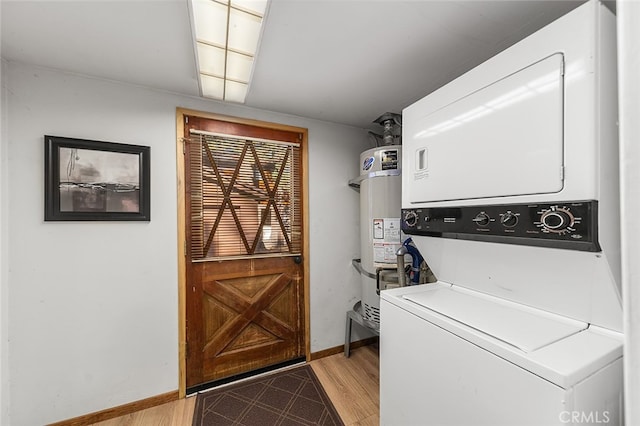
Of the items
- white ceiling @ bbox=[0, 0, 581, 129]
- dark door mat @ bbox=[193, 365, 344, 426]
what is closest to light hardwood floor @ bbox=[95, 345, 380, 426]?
A: dark door mat @ bbox=[193, 365, 344, 426]

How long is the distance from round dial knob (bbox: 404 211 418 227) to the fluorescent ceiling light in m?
1.19

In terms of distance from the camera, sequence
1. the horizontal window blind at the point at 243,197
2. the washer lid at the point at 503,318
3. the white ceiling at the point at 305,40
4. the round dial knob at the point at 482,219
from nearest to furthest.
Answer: the washer lid at the point at 503,318
the round dial knob at the point at 482,219
the white ceiling at the point at 305,40
the horizontal window blind at the point at 243,197

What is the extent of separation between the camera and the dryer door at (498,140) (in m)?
0.84

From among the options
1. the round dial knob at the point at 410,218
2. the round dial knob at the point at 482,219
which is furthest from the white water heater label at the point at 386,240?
the round dial knob at the point at 482,219

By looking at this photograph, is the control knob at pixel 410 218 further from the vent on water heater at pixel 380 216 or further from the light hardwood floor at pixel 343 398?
the light hardwood floor at pixel 343 398

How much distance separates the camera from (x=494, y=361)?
2.70 ft

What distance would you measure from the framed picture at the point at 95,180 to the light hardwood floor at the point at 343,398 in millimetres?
1372

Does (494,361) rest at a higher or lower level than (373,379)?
higher

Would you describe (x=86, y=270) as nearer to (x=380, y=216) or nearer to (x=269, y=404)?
(x=269, y=404)

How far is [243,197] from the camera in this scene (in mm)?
2152

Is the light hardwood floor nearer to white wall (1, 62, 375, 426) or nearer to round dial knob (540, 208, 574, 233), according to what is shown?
white wall (1, 62, 375, 426)

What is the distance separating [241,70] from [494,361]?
1.88m

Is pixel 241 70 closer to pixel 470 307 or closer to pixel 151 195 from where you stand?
pixel 151 195

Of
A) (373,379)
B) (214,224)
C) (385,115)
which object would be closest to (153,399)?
(214,224)
